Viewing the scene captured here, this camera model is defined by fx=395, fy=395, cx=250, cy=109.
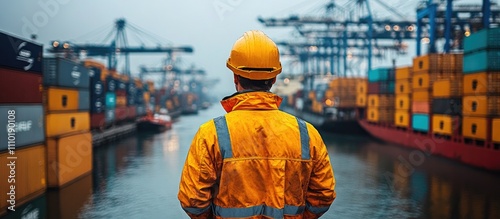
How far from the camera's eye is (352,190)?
16.8 meters

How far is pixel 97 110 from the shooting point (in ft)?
102

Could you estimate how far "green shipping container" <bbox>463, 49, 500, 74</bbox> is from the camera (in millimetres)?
20109

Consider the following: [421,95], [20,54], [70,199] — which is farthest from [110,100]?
[421,95]

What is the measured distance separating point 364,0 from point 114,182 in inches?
1720

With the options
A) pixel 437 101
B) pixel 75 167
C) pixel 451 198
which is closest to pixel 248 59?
pixel 451 198

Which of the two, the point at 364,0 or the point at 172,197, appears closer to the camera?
the point at 172,197

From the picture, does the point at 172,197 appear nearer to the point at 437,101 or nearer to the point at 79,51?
the point at 437,101

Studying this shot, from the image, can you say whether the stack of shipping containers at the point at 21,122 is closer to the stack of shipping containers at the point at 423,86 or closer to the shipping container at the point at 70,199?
the shipping container at the point at 70,199

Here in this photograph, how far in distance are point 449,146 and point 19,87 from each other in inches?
900

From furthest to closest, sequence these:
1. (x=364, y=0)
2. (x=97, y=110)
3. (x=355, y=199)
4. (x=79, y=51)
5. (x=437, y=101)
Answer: (x=79, y=51) < (x=364, y=0) < (x=97, y=110) < (x=437, y=101) < (x=355, y=199)

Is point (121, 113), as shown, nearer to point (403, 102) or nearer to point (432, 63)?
point (403, 102)

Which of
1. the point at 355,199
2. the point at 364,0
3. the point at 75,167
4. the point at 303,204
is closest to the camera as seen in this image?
the point at 303,204

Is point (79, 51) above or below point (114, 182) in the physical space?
above

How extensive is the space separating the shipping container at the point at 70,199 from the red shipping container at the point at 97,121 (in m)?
13.9
